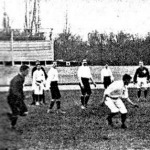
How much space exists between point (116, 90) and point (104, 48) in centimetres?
4319

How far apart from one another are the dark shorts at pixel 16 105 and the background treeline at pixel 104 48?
40338 millimetres

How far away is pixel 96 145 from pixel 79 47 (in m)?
49.1

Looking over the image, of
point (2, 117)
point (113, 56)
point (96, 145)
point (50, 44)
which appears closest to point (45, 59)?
point (50, 44)

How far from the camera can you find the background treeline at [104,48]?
5212 cm

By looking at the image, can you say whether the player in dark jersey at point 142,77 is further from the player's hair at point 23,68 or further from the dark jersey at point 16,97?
the dark jersey at point 16,97

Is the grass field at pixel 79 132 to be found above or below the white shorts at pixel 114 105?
below

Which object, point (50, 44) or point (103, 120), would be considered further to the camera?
point (50, 44)

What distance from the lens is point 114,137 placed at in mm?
10734

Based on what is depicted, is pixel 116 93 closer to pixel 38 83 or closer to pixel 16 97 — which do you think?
pixel 16 97

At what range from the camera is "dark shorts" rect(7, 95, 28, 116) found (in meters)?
8.97

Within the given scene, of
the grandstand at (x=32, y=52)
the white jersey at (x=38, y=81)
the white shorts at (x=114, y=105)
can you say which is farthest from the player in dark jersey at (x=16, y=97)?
the grandstand at (x=32, y=52)

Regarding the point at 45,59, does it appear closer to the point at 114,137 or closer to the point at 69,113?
the point at 69,113

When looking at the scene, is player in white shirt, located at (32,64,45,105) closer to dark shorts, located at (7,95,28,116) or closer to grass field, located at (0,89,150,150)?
grass field, located at (0,89,150,150)

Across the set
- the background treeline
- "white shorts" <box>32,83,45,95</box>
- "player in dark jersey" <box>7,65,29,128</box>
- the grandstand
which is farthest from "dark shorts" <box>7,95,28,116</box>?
the background treeline
